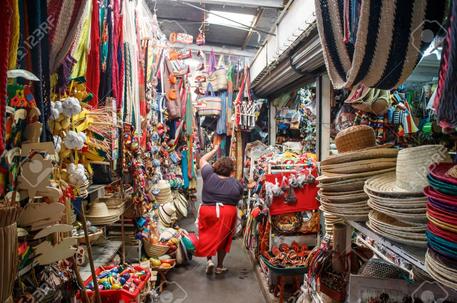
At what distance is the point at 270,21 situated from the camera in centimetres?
475

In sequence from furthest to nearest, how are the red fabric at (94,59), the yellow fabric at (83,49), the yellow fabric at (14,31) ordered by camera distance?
the red fabric at (94,59) → the yellow fabric at (83,49) → the yellow fabric at (14,31)

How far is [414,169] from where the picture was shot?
3.69 ft

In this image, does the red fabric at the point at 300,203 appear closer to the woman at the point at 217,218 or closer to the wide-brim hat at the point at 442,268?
the woman at the point at 217,218

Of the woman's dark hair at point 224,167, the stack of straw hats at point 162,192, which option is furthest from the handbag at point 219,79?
the stack of straw hats at point 162,192

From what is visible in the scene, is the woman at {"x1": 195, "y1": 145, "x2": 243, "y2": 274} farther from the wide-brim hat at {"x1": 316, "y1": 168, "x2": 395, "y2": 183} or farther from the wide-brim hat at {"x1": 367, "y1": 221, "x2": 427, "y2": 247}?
the wide-brim hat at {"x1": 367, "y1": 221, "x2": 427, "y2": 247}

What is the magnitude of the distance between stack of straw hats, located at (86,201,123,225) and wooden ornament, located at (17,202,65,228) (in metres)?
1.24

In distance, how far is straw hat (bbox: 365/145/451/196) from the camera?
1.09 meters

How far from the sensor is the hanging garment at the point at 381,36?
0.95 m

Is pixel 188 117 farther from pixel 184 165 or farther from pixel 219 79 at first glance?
pixel 219 79

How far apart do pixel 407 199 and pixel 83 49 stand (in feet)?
5.28

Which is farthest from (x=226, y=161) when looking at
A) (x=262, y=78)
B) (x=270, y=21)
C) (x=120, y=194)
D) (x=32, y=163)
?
(x=32, y=163)

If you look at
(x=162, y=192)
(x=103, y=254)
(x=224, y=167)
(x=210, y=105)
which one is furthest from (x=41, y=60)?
(x=210, y=105)

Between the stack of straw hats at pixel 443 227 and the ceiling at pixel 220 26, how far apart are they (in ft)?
9.46

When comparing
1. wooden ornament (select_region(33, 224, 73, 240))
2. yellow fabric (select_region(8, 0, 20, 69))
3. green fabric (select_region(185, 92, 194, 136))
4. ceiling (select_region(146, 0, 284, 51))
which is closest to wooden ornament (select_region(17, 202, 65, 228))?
wooden ornament (select_region(33, 224, 73, 240))
